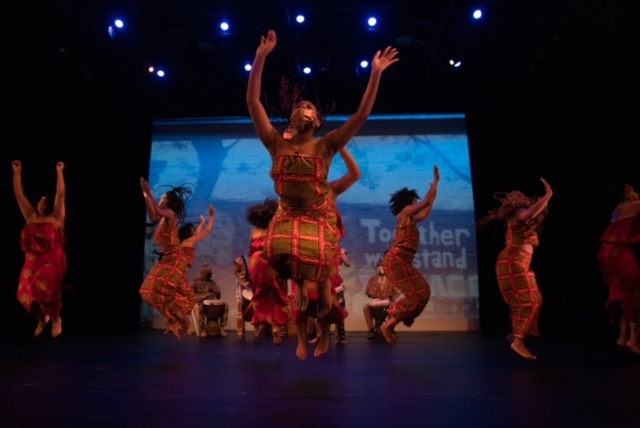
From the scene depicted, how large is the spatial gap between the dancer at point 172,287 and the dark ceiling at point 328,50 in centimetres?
274

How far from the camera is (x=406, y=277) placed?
4.64 m

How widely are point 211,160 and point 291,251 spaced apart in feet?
18.2

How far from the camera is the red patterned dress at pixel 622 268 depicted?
4035mm

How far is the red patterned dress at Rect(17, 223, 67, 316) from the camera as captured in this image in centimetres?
474

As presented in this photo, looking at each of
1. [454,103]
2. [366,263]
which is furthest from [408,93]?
[366,263]

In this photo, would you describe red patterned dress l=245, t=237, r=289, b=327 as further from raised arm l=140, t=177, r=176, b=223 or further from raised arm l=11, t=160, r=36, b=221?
raised arm l=11, t=160, r=36, b=221

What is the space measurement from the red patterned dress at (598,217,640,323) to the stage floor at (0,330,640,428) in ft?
1.30

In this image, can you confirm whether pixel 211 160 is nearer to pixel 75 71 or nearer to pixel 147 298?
pixel 75 71

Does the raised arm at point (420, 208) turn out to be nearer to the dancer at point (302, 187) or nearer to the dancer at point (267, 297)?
the dancer at point (267, 297)

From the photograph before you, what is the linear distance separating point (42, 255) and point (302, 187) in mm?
3502

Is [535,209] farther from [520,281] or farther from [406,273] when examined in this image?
[406,273]

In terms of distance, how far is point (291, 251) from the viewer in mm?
2492

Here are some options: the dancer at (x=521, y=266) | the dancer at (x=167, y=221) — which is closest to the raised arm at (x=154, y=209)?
the dancer at (x=167, y=221)

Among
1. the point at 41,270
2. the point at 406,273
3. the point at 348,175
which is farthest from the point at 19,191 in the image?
the point at 406,273
